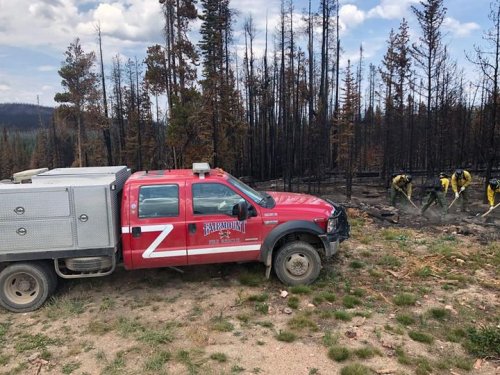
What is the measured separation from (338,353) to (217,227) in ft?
8.83

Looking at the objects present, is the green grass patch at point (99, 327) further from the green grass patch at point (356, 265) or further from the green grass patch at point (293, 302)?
the green grass patch at point (356, 265)

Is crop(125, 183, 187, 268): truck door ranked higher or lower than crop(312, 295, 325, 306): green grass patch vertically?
higher

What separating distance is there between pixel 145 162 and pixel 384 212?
3447 cm

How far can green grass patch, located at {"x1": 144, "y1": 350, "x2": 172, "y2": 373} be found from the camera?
4434 millimetres

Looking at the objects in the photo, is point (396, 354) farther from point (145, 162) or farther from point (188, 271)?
point (145, 162)

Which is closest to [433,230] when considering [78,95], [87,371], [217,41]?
[87,371]

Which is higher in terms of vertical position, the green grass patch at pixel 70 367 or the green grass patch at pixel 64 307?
the green grass patch at pixel 64 307

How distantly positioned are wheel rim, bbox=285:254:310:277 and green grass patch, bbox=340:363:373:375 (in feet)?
7.65

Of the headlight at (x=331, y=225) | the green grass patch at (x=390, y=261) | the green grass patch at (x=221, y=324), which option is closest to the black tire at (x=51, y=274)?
the green grass patch at (x=221, y=324)

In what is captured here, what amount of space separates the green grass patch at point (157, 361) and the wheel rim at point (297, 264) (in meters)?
2.64

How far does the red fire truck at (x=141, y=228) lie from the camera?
582 cm

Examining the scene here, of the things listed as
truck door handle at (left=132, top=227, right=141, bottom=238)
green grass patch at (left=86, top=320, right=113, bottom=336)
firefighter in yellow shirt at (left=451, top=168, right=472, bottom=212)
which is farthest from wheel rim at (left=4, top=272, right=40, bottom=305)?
firefighter in yellow shirt at (left=451, top=168, right=472, bottom=212)

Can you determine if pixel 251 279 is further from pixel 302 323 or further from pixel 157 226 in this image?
pixel 157 226

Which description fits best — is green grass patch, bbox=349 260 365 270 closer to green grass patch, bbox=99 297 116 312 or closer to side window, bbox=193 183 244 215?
side window, bbox=193 183 244 215
